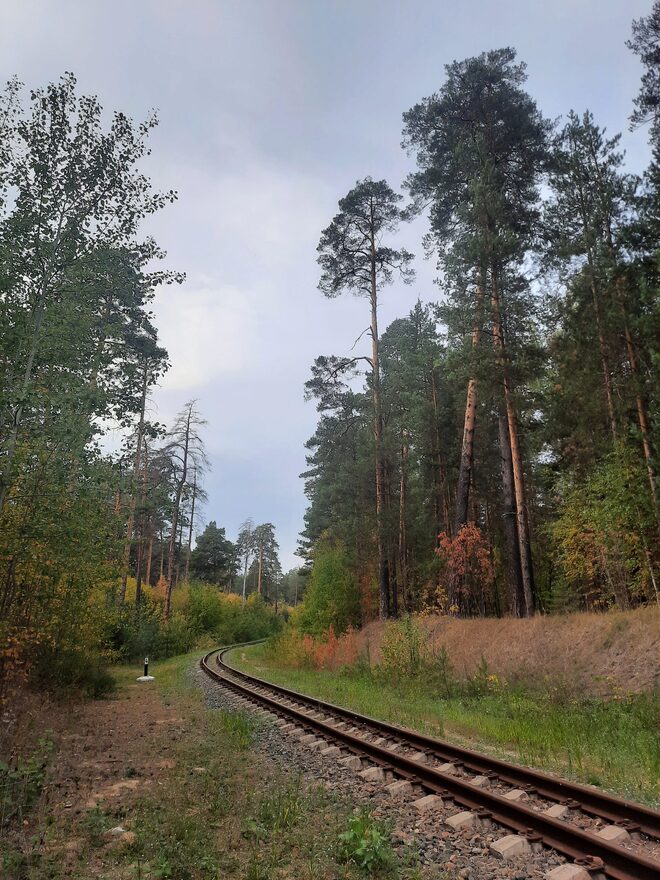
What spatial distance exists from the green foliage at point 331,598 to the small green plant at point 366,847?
23143mm

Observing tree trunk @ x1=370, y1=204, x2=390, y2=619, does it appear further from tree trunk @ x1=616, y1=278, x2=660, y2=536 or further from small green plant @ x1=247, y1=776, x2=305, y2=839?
small green plant @ x1=247, y1=776, x2=305, y2=839

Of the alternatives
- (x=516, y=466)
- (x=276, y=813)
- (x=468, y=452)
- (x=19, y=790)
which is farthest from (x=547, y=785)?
(x=468, y=452)

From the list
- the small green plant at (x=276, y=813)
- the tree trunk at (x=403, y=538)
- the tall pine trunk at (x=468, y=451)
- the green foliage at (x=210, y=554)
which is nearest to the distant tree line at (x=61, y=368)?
the small green plant at (x=276, y=813)

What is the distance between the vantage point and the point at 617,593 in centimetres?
1714

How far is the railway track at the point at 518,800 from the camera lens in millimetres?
4059

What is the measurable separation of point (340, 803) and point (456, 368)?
14.3 m

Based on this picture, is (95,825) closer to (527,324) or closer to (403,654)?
(403,654)

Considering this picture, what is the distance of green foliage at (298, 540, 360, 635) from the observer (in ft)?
89.7

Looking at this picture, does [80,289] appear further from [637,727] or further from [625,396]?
[625,396]

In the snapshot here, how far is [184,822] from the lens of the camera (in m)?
5.02

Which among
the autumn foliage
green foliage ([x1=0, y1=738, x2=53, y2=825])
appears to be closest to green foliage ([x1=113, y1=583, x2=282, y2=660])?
green foliage ([x1=0, y1=738, x2=53, y2=825])

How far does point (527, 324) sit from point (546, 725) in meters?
13.2

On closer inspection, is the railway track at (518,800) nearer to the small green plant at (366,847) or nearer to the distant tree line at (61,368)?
the small green plant at (366,847)

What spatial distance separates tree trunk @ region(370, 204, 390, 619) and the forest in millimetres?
129
